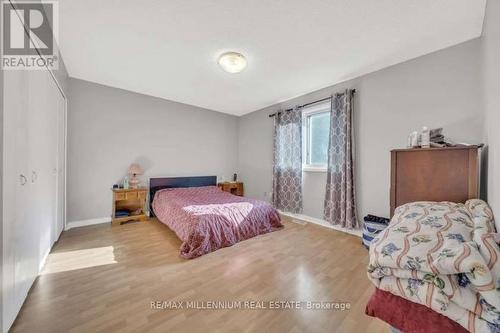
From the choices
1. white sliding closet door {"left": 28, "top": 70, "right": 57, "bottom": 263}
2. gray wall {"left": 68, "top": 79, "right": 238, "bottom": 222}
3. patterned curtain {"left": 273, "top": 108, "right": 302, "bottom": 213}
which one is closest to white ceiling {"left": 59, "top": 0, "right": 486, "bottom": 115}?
gray wall {"left": 68, "top": 79, "right": 238, "bottom": 222}

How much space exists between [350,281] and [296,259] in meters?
0.58

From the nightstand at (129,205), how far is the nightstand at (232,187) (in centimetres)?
171

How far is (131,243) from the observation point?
8.67ft

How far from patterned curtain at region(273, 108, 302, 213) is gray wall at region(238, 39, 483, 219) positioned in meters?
0.22

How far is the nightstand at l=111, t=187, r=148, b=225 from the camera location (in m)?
3.42

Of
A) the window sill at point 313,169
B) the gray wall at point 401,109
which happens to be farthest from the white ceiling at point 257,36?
the window sill at point 313,169

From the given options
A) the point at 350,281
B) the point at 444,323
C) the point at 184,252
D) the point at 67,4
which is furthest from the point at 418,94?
the point at 67,4

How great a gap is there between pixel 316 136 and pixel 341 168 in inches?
34.7

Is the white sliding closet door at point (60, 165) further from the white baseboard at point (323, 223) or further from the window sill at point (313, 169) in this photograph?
the window sill at point (313, 169)

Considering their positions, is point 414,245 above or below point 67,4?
below

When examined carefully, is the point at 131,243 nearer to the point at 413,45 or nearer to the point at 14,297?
the point at 14,297

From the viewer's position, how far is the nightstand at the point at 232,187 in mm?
4852

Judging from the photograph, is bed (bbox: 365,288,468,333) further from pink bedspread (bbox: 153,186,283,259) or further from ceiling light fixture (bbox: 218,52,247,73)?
ceiling light fixture (bbox: 218,52,247,73)

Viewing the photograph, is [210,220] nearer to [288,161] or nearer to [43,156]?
[43,156]
